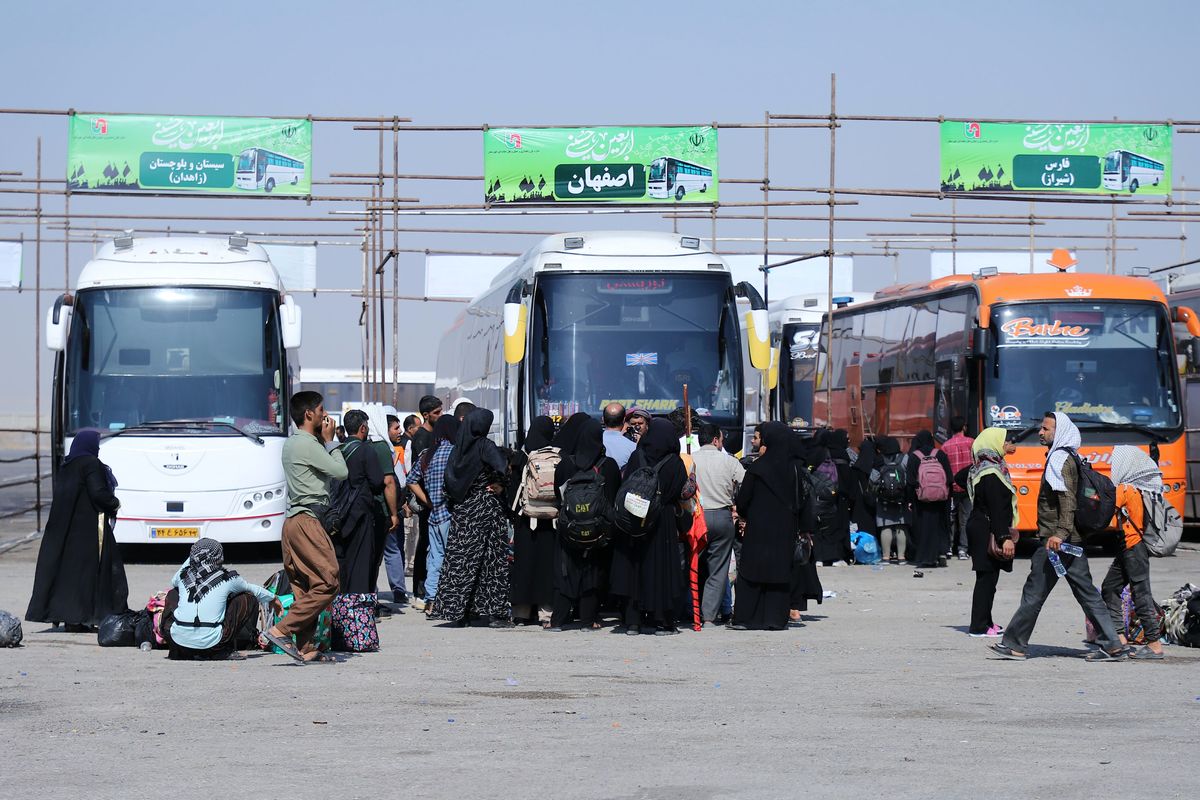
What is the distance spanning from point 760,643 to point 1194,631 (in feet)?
9.26

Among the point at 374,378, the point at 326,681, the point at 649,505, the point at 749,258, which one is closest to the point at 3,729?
the point at 326,681

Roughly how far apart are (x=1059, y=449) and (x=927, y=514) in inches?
330

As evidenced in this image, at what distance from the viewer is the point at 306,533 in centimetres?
1037

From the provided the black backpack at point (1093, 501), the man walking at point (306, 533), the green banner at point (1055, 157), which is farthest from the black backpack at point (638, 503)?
the green banner at point (1055, 157)

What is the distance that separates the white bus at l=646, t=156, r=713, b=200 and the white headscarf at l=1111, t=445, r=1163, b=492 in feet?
51.5

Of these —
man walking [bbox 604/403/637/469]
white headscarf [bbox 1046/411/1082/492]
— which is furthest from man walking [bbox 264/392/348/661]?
white headscarf [bbox 1046/411/1082/492]

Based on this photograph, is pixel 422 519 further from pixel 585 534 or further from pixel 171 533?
pixel 171 533

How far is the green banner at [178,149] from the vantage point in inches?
1030

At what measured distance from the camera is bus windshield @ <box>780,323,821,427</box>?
102 feet

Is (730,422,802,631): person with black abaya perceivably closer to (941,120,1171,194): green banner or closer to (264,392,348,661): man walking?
(264,392,348,661): man walking

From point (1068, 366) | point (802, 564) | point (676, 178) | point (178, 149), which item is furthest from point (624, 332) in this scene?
point (178, 149)

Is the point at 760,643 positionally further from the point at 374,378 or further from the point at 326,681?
the point at 374,378

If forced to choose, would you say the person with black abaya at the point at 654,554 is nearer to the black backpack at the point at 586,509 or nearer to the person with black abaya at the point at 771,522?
the black backpack at the point at 586,509

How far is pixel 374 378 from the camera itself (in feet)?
103
